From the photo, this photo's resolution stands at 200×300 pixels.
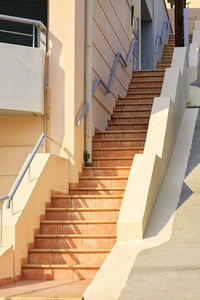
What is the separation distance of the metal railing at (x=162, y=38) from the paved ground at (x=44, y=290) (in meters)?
17.3

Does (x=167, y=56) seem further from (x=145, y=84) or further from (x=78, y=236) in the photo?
(x=78, y=236)

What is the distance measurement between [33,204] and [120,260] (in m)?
2.42

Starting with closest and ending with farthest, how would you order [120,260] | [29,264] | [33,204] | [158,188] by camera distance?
[120,260] → [29,264] → [33,204] → [158,188]

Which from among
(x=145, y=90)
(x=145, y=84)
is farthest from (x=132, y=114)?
(x=145, y=84)

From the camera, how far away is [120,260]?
766 centimetres

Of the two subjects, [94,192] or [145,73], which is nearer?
[94,192]

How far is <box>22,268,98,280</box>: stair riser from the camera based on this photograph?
878cm

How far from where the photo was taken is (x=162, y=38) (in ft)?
90.1

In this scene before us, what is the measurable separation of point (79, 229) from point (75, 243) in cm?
41

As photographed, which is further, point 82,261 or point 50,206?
point 50,206

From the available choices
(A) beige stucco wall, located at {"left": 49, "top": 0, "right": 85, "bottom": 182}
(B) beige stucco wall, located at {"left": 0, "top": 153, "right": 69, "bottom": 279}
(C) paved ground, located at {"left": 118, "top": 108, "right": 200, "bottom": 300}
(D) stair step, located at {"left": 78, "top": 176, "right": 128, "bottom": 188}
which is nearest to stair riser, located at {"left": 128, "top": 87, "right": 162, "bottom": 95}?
(A) beige stucco wall, located at {"left": 49, "top": 0, "right": 85, "bottom": 182}

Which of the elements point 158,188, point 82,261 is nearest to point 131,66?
point 158,188

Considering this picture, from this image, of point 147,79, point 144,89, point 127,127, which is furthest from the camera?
point 147,79

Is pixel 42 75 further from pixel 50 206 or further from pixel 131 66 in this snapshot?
pixel 131 66
